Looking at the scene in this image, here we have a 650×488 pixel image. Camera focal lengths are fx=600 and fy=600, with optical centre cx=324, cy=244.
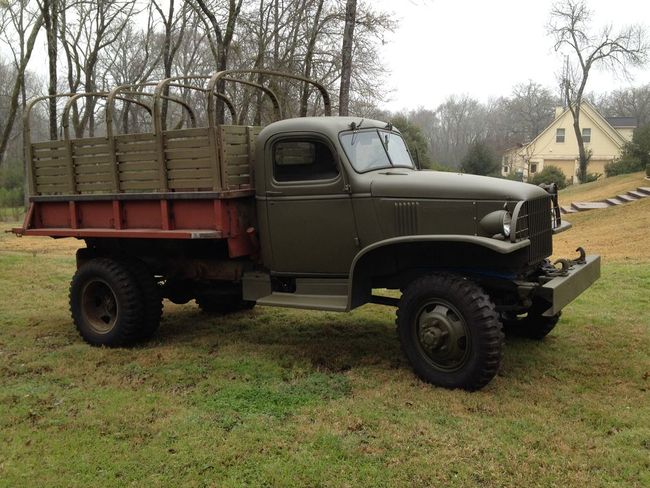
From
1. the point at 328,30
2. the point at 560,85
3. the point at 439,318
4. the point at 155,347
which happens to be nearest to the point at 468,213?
the point at 439,318

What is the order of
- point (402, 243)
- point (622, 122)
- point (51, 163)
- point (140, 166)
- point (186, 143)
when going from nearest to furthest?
point (402, 243) → point (186, 143) → point (140, 166) → point (51, 163) → point (622, 122)

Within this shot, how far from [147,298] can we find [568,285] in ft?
12.3

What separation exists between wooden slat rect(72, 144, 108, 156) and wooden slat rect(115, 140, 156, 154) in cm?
15

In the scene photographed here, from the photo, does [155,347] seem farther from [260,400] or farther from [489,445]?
[489,445]

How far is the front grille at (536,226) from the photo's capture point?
4426mm

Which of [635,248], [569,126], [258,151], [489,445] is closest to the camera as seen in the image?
[489,445]

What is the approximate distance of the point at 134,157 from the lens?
547 centimetres

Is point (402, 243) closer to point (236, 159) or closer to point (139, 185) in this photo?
point (236, 159)

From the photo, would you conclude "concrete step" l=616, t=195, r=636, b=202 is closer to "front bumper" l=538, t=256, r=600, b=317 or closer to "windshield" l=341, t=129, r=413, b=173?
"front bumper" l=538, t=256, r=600, b=317

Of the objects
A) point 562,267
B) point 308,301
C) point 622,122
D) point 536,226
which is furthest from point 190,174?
A: point 622,122

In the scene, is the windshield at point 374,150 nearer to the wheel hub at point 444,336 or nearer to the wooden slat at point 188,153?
the wooden slat at point 188,153

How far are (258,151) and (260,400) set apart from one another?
2181 mm

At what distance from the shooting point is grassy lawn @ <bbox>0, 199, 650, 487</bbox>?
3264 millimetres

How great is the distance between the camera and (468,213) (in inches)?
175
